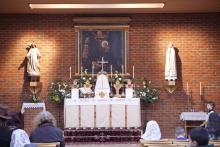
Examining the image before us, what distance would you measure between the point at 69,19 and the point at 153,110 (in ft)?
14.6

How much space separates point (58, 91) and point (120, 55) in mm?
2582

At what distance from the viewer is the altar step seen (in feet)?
52.9

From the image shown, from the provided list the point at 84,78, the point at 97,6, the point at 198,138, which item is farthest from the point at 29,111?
the point at 198,138

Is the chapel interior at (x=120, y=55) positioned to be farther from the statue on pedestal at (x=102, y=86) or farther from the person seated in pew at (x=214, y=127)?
the person seated in pew at (x=214, y=127)

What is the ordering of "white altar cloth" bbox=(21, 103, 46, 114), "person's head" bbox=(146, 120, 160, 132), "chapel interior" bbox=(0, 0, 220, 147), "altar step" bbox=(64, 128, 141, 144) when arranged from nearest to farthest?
"person's head" bbox=(146, 120, 160, 132) < "altar step" bbox=(64, 128, 141, 144) < "white altar cloth" bbox=(21, 103, 46, 114) < "chapel interior" bbox=(0, 0, 220, 147)

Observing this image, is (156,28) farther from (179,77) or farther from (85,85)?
(85,85)

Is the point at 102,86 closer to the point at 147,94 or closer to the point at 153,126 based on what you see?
the point at 147,94

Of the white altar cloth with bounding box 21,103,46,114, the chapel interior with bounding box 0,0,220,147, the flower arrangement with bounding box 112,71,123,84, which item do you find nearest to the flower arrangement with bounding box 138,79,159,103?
the chapel interior with bounding box 0,0,220,147

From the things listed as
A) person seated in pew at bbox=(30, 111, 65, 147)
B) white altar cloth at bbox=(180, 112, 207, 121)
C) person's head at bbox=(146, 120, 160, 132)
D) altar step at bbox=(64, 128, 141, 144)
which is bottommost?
altar step at bbox=(64, 128, 141, 144)

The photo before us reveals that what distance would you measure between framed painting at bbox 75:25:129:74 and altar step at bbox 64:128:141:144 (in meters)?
2.67

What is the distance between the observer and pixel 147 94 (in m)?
17.8

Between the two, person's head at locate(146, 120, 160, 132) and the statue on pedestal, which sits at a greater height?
the statue on pedestal

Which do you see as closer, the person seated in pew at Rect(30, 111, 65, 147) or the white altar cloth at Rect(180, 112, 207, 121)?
the person seated in pew at Rect(30, 111, 65, 147)

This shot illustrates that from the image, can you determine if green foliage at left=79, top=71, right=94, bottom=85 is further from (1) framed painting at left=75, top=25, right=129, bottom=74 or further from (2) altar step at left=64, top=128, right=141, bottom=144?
(2) altar step at left=64, top=128, right=141, bottom=144
